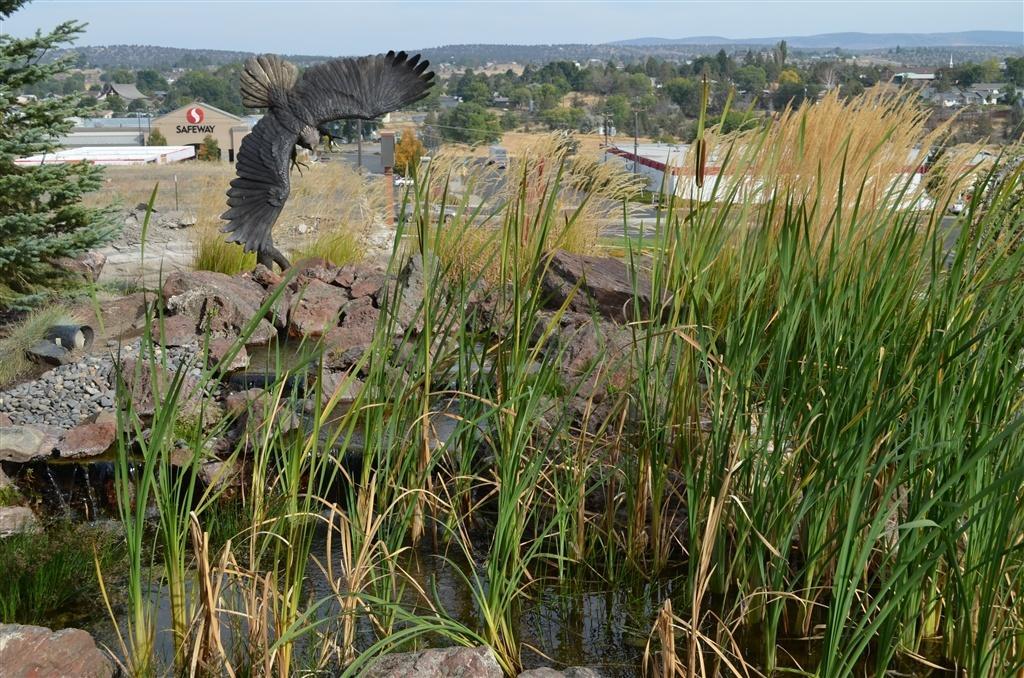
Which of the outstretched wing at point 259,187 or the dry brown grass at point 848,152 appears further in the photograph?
the outstretched wing at point 259,187

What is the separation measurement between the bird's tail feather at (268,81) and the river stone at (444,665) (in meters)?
5.23

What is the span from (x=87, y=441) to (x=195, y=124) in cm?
5964

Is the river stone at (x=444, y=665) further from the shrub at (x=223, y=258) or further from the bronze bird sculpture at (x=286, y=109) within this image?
the shrub at (x=223, y=258)

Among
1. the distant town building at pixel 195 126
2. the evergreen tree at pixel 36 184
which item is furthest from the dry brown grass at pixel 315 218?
the distant town building at pixel 195 126

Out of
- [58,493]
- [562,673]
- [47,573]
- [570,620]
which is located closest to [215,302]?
[58,493]

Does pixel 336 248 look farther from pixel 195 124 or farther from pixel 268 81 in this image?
pixel 195 124

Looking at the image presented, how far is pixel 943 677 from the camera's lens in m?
2.11

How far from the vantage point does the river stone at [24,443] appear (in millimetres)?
3691

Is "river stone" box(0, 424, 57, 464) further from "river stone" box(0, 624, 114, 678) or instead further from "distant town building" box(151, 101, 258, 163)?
"distant town building" box(151, 101, 258, 163)

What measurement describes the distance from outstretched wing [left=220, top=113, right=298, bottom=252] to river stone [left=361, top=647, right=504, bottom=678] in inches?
202

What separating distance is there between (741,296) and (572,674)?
0.83m

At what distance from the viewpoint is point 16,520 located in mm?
3135

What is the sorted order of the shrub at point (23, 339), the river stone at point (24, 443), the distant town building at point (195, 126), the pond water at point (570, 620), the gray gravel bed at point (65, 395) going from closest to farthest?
the pond water at point (570, 620), the river stone at point (24, 443), the gray gravel bed at point (65, 395), the shrub at point (23, 339), the distant town building at point (195, 126)

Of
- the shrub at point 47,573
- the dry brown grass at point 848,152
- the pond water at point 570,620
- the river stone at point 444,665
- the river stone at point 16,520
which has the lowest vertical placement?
the river stone at point 16,520
